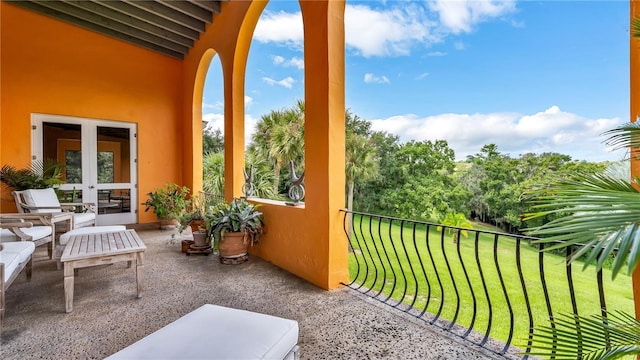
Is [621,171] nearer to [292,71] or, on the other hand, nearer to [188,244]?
[188,244]

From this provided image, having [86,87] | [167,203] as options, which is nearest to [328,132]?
[167,203]

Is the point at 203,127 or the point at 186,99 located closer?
the point at 186,99

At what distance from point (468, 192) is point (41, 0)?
12.5 m

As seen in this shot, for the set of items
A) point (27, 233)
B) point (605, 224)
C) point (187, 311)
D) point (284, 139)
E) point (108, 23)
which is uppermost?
point (108, 23)

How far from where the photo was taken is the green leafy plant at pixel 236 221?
10.9 feet

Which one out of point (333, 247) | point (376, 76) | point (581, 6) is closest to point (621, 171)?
point (333, 247)

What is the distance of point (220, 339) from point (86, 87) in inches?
241

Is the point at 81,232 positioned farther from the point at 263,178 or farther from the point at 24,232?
the point at 263,178

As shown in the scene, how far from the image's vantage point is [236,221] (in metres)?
3.35

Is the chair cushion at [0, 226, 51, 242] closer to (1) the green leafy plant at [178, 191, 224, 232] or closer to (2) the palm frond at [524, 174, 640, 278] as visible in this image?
(1) the green leafy plant at [178, 191, 224, 232]

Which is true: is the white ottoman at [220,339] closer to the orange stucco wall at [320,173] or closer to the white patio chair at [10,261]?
the orange stucco wall at [320,173]

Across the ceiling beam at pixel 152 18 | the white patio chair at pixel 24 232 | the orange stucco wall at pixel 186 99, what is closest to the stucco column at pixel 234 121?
the orange stucco wall at pixel 186 99

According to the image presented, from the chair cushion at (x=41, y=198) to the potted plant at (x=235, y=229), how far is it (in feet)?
8.43

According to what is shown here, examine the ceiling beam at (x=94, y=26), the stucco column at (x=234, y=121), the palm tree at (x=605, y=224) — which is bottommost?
the palm tree at (x=605, y=224)
